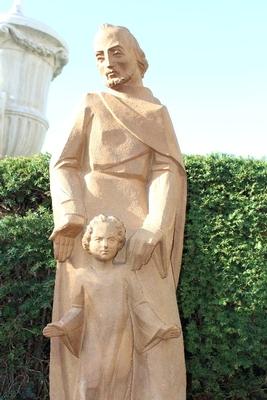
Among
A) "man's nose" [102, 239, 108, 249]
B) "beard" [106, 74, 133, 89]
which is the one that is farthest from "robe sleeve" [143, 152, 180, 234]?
"beard" [106, 74, 133, 89]

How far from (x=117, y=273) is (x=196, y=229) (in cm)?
294

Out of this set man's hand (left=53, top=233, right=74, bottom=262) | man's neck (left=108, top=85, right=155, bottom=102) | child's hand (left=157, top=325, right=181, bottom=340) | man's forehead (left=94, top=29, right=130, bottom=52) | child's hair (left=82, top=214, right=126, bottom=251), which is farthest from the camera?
man's neck (left=108, top=85, right=155, bottom=102)

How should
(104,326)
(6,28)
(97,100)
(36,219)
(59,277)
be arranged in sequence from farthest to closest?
(6,28), (36,219), (97,100), (59,277), (104,326)

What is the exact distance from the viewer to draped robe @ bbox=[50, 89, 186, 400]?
3.07m

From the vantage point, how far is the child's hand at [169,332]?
2.95 metres

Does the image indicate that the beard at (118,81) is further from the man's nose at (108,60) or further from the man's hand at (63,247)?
the man's hand at (63,247)

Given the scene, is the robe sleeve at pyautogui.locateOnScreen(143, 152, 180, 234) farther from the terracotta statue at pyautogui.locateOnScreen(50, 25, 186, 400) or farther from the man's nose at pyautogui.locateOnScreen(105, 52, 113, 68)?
the man's nose at pyautogui.locateOnScreen(105, 52, 113, 68)

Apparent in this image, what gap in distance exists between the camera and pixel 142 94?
3.57 meters

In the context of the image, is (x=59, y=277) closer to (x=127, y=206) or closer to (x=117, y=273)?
(x=117, y=273)

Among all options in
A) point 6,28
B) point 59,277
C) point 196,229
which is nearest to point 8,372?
point 196,229

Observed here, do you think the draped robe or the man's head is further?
the man's head

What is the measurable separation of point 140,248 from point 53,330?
25.2 inches

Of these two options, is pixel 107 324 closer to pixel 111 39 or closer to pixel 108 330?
pixel 108 330

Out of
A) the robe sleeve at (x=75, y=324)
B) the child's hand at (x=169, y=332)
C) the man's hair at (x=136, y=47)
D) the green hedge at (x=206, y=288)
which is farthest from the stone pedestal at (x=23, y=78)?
the child's hand at (x=169, y=332)
